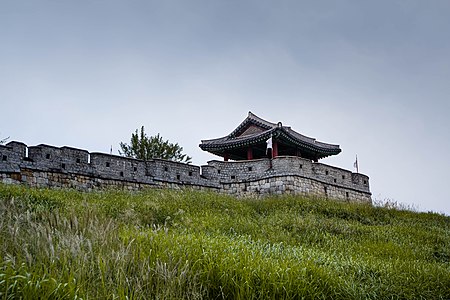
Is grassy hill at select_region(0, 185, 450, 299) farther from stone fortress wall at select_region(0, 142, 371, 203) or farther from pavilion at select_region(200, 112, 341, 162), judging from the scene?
pavilion at select_region(200, 112, 341, 162)

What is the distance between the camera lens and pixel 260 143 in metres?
21.4

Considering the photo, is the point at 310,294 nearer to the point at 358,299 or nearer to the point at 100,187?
the point at 358,299

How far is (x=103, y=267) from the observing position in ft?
11.8

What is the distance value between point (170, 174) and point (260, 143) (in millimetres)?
6280

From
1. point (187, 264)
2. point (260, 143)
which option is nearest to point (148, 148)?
point (260, 143)

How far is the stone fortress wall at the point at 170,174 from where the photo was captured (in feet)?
44.3

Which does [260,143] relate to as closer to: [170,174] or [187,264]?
[170,174]

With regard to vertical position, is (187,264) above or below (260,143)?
below

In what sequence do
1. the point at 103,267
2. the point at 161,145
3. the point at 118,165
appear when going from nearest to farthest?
the point at 103,267, the point at 118,165, the point at 161,145

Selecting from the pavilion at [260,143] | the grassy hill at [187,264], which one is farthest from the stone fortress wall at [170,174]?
the grassy hill at [187,264]

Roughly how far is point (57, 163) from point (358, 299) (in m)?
12.1

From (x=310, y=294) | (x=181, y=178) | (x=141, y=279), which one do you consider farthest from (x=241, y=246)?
(x=181, y=178)

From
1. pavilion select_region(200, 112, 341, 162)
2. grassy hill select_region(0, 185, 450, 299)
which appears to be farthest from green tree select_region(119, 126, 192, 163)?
grassy hill select_region(0, 185, 450, 299)

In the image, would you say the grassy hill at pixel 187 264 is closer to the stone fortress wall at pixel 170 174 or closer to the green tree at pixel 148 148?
the stone fortress wall at pixel 170 174
